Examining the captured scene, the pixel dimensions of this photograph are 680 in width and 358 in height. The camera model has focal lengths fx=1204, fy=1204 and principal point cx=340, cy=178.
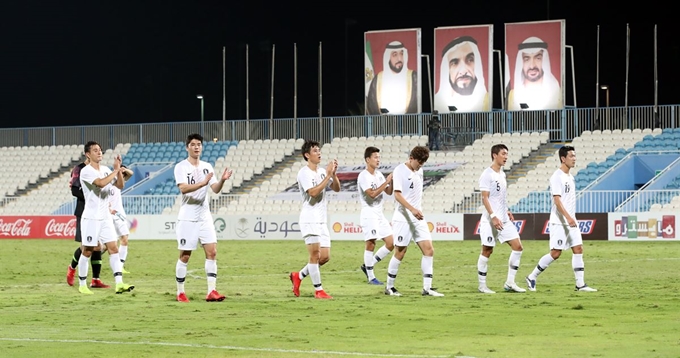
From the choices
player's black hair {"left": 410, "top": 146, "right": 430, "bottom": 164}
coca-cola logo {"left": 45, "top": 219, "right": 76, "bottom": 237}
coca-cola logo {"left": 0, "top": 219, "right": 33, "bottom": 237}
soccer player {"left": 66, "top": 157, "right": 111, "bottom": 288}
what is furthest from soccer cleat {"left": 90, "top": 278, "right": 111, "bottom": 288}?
coca-cola logo {"left": 0, "top": 219, "right": 33, "bottom": 237}

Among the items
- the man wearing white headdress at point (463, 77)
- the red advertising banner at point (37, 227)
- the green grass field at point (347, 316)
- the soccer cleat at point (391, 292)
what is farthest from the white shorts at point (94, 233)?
the man wearing white headdress at point (463, 77)

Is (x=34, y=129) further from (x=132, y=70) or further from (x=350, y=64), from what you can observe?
(x=350, y=64)

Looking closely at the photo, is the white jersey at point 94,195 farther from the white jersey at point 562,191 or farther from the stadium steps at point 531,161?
the stadium steps at point 531,161

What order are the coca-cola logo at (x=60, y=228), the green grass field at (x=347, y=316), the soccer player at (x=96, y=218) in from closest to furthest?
the green grass field at (x=347, y=316) → the soccer player at (x=96, y=218) → the coca-cola logo at (x=60, y=228)

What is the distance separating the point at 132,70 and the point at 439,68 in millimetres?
19082

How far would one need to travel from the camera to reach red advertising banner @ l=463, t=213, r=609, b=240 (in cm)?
3947

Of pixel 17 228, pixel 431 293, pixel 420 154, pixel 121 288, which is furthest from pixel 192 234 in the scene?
pixel 17 228

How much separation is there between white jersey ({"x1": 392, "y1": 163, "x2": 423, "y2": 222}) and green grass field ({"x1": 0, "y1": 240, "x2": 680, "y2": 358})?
1.27 meters

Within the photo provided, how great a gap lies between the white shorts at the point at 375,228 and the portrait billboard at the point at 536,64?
28430mm

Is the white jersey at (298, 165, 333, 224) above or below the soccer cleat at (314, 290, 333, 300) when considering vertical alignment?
above

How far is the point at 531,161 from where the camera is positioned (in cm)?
5066

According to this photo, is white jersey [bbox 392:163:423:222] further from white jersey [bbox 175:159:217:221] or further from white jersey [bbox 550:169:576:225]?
white jersey [bbox 175:159:217:221]

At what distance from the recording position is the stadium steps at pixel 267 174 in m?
54.3

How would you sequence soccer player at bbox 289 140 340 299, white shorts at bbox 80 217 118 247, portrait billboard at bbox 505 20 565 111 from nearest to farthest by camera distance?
soccer player at bbox 289 140 340 299, white shorts at bbox 80 217 118 247, portrait billboard at bbox 505 20 565 111
